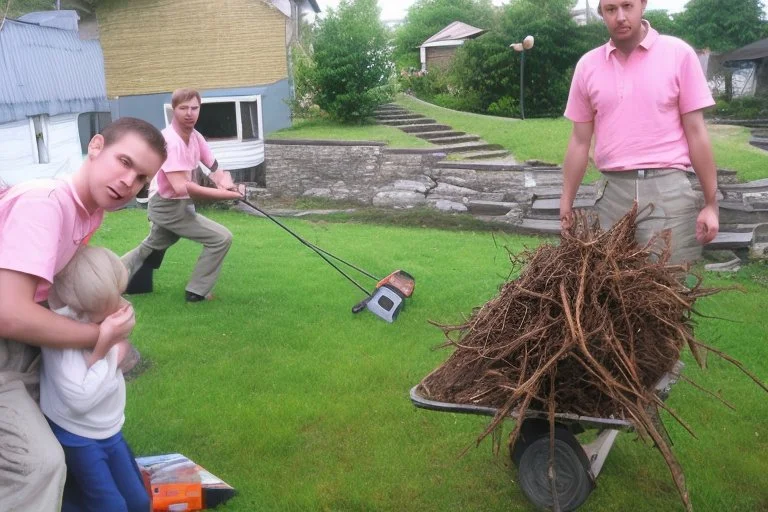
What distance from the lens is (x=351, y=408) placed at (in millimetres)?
5125

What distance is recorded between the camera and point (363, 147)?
1608cm

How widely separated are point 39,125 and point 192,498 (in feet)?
34.8

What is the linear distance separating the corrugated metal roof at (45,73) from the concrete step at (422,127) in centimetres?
650

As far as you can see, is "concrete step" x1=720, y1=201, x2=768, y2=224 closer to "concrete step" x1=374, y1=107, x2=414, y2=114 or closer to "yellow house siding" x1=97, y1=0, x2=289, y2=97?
"yellow house siding" x1=97, y1=0, x2=289, y2=97

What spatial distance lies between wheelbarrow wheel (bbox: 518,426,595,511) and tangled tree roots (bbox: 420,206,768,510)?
23cm

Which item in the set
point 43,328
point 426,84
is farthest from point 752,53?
point 43,328

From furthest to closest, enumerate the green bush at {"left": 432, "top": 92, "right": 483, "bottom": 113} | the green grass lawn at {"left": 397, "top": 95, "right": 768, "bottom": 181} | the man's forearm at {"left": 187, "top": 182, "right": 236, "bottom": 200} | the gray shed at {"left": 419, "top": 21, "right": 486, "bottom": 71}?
1. the gray shed at {"left": 419, "top": 21, "right": 486, "bottom": 71}
2. the green bush at {"left": 432, "top": 92, "right": 483, "bottom": 113}
3. the green grass lawn at {"left": 397, "top": 95, "right": 768, "bottom": 181}
4. the man's forearm at {"left": 187, "top": 182, "right": 236, "bottom": 200}

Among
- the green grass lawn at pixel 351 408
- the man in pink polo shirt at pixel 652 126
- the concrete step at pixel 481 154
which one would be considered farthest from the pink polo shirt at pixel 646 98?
the concrete step at pixel 481 154

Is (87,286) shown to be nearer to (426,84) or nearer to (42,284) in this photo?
(42,284)

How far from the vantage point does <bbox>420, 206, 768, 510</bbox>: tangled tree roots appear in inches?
130

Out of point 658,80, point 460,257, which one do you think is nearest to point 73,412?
point 658,80

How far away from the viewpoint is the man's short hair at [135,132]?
9.55ft

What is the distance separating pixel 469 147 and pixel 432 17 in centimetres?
3481

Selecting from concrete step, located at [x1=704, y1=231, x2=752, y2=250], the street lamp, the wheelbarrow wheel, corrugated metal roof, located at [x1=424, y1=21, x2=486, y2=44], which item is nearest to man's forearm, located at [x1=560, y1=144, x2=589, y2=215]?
the wheelbarrow wheel
